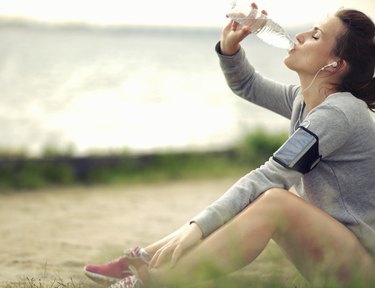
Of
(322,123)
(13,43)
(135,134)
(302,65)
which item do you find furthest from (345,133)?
(13,43)

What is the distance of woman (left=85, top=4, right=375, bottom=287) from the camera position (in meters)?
2.55

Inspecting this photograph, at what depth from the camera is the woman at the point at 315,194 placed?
2555mm

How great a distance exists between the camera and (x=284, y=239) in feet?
8.70

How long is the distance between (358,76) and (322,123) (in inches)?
11.0

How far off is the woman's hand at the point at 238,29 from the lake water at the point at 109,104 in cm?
39

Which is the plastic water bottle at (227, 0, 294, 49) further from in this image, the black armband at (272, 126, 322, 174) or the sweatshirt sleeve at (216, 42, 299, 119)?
the black armband at (272, 126, 322, 174)

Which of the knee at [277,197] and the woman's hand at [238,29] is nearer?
the knee at [277,197]

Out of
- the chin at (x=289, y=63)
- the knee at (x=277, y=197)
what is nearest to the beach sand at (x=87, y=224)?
the knee at (x=277, y=197)

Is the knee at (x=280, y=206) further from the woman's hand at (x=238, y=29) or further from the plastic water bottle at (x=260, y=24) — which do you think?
the woman's hand at (x=238, y=29)

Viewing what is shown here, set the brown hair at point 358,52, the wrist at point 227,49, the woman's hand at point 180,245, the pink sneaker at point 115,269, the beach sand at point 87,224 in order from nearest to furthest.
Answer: the woman's hand at point 180,245 → the brown hair at point 358,52 → the pink sneaker at point 115,269 → the wrist at point 227,49 → the beach sand at point 87,224

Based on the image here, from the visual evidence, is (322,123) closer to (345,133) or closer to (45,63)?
(345,133)

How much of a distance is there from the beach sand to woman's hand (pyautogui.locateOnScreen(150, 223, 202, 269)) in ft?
1.14

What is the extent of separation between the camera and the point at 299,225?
2586 millimetres

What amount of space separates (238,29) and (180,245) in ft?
3.02
